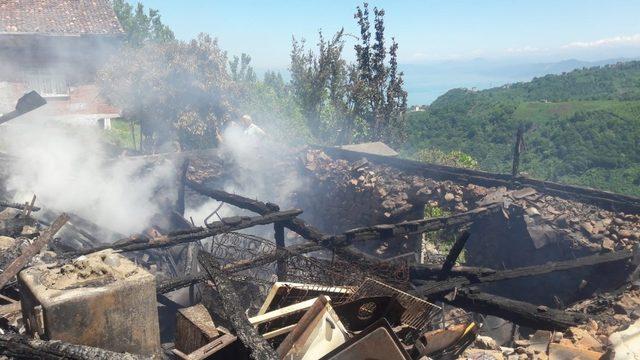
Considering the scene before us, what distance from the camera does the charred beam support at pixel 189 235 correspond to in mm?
5984

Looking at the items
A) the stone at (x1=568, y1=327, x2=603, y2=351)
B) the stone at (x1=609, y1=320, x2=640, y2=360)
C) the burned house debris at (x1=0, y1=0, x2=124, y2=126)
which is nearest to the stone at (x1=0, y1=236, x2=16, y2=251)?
the stone at (x1=568, y1=327, x2=603, y2=351)

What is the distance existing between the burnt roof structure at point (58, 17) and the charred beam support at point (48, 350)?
83.8 ft

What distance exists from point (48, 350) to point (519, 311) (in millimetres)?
4351

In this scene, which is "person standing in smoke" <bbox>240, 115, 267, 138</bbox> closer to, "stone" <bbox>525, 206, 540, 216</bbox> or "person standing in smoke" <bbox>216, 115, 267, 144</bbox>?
"person standing in smoke" <bbox>216, 115, 267, 144</bbox>

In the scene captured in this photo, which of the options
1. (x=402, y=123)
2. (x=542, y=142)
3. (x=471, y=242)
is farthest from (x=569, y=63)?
(x=471, y=242)

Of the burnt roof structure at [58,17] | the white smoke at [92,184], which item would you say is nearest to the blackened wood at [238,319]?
the white smoke at [92,184]

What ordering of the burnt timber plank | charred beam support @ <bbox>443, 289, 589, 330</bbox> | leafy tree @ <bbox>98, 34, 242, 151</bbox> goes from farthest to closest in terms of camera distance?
leafy tree @ <bbox>98, 34, 242, 151</bbox>, the burnt timber plank, charred beam support @ <bbox>443, 289, 589, 330</bbox>

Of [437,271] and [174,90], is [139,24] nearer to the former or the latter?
[174,90]

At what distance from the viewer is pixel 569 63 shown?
190m

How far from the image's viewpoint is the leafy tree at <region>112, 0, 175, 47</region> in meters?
37.5

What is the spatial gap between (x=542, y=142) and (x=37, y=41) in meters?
34.7

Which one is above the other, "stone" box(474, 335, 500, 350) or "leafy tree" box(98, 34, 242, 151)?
"leafy tree" box(98, 34, 242, 151)

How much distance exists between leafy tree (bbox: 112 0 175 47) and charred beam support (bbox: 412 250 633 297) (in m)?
36.1

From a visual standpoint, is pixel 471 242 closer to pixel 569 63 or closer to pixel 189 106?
pixel 189 106
